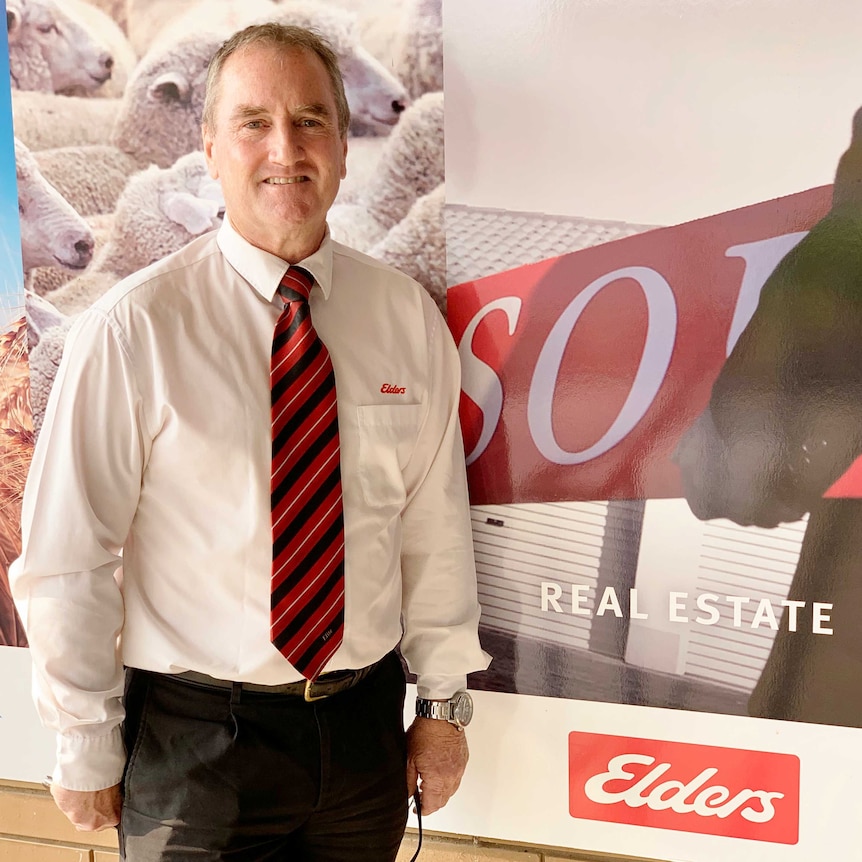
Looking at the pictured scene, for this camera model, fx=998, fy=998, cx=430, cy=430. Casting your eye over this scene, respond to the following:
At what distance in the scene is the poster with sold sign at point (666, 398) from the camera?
5.85 ft

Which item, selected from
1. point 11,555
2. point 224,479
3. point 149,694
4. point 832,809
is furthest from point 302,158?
point 832,809

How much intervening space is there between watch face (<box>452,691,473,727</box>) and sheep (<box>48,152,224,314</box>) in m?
1.10

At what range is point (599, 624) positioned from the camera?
1.99 meters

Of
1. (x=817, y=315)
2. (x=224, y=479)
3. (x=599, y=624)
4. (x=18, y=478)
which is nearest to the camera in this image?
(x=224, y=479)

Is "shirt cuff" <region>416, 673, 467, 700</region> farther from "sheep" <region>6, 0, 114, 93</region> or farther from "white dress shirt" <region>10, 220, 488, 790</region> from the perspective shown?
"sheep" <region>6, 0, 114, 93</region>

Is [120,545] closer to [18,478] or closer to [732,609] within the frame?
[18,478]

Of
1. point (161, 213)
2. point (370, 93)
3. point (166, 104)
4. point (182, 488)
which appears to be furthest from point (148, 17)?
point (182, 488)

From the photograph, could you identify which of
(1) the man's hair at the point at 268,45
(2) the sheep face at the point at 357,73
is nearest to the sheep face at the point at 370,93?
(2) the sheep face at the point at 357,73

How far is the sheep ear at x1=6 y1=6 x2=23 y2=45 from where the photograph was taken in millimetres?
2176

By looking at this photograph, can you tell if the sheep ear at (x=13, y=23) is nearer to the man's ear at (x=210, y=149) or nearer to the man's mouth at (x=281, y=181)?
the man's ear at (x=210, y=149)

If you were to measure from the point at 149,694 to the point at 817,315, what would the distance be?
133 cm

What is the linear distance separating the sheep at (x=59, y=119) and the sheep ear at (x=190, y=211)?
0.66 feet

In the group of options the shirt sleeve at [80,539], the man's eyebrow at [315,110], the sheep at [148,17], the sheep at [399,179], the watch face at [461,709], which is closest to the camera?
the shirt sleeve at [80,539]

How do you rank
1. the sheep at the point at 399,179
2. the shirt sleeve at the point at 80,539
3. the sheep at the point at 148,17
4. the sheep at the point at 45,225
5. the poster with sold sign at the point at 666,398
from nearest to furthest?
the shirt sleeve at the point at 80,539 < the poster with sold sign at the point at 666,398 < the sheep at the point at 399,179 < the sheep at the point at 148,17 < the sheep at the point at 45,225
